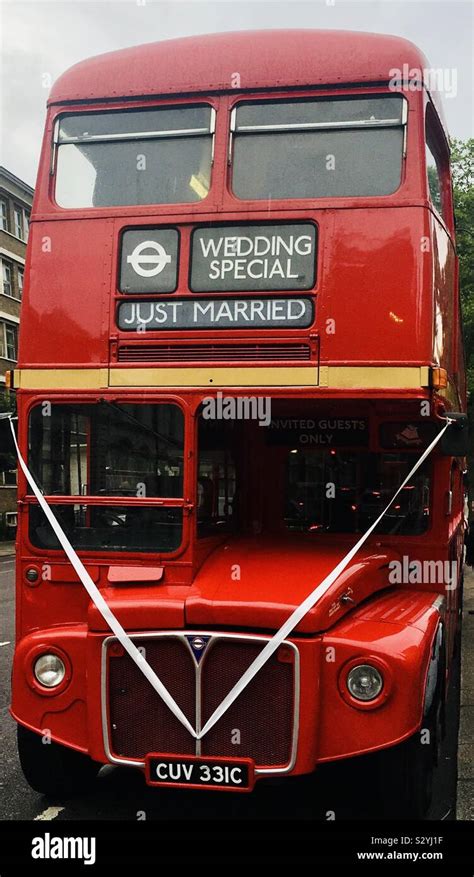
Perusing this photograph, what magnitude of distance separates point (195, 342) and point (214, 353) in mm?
133

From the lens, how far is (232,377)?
5.45 m

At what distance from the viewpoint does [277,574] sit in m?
5.24

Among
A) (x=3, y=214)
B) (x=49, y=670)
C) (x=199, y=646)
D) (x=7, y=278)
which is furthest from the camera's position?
(x=3, y=214)

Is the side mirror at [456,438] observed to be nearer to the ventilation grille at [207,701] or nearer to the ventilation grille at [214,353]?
the ventilation grille at [214,353]

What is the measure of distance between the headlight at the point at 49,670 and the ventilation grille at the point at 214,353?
178 centimetres

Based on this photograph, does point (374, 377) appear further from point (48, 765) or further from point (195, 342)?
point (48, 765)

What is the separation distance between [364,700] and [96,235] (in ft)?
10.3

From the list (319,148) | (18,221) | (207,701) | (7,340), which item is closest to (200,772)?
(207,701)

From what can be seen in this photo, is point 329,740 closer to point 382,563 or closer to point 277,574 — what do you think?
point 277,574

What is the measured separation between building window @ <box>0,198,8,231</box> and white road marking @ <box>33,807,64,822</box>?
38099 millimetres

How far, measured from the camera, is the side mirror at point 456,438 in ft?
18.2

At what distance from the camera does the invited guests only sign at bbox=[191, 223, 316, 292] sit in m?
5.48

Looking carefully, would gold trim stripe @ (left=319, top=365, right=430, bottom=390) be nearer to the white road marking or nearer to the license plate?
the license plate

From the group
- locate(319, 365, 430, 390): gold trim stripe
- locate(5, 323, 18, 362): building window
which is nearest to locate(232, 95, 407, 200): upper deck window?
locate(319, 365, 430, 390): gold trim stripe
